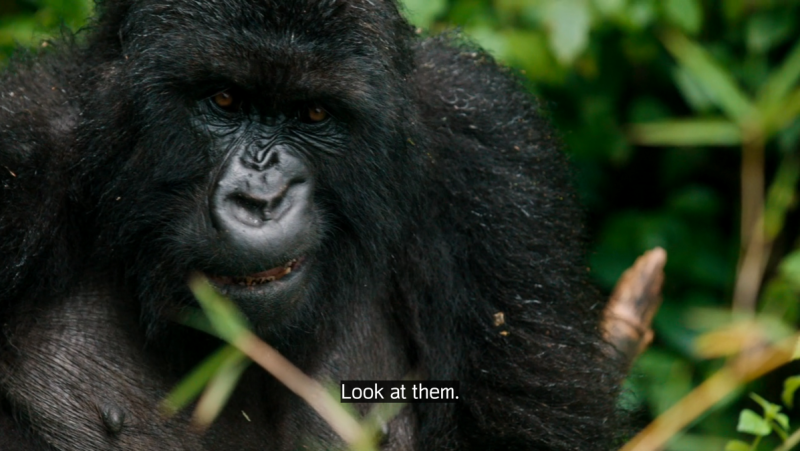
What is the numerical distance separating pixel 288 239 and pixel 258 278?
7.4 inches

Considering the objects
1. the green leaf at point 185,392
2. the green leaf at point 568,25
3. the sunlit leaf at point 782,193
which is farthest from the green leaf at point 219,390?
the sunlit leaf at point 782,193

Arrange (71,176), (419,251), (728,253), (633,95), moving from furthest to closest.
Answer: (633,95) → (728,253) → (419,251) → (71,176)

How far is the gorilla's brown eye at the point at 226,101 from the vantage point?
12.8ft

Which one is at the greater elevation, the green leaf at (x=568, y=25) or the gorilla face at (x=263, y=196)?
the green leaf at (x=568, y=25)

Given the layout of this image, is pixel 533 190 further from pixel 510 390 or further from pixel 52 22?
pixel 52 22

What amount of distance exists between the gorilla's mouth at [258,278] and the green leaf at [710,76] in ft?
8.41

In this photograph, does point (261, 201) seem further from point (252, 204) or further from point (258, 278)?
point (258, 278)

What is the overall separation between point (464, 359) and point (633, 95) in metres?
3.62

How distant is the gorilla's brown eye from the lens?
389cm

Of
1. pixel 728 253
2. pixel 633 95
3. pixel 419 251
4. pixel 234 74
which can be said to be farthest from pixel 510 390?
pixel 633 95

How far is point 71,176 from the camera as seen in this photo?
13.3 feet

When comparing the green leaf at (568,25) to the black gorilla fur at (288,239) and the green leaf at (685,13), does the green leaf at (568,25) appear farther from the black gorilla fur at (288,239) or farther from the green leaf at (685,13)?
the black gorilla fur at (288,239)

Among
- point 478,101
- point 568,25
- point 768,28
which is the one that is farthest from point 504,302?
Answer: point 768,28

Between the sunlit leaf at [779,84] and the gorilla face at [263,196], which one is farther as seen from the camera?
the sunlit leaf at [779,84]
